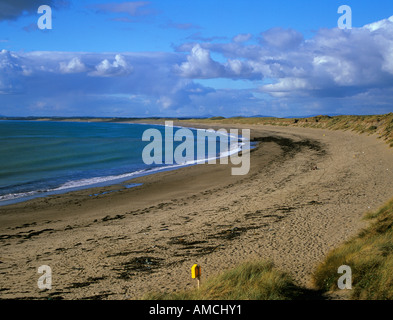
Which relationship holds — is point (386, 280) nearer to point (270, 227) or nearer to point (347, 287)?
point (347, 287)

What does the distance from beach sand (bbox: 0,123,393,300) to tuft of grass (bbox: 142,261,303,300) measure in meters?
0.82

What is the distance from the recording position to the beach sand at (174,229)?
6707 millimetres

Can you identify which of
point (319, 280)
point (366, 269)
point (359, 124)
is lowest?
point (319, 280)

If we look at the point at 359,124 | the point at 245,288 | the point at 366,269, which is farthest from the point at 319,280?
the point at 359,124

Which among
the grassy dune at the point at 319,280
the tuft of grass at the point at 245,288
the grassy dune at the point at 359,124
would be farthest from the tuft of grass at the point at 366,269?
the grassy dune at the point at 359,124

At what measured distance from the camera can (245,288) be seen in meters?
5.21

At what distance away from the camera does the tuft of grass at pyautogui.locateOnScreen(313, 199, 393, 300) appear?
4961 mm

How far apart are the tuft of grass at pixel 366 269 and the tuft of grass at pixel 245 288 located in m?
0.61

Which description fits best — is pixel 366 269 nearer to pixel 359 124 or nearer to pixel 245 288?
pixel 245 288

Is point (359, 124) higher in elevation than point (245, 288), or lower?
higher

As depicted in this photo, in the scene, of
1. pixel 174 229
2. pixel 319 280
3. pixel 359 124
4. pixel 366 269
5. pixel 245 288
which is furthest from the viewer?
pixel 359 124

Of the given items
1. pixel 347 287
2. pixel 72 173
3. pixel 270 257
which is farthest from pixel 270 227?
pixel 72 173

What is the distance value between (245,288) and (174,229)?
16.2 ft
